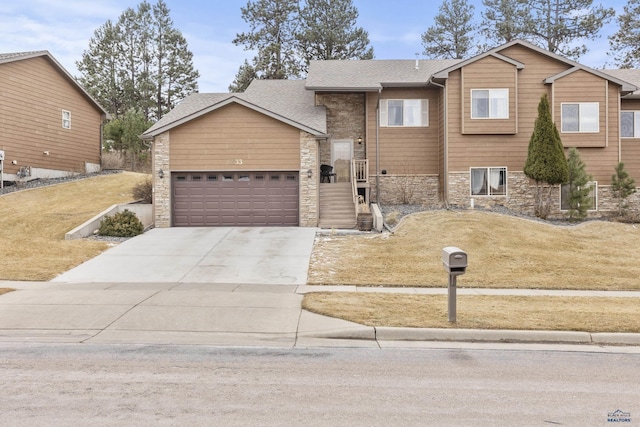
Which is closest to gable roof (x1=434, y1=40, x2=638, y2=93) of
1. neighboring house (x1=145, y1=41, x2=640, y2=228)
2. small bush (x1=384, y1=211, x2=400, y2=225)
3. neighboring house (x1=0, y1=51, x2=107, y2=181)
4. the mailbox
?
neighboring house (x1=145, y1=41, x2=640, y2=228)

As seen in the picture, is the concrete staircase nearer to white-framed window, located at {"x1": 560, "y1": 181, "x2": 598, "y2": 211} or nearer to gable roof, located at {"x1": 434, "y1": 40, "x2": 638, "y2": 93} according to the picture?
gable roof, located at {"x1": 434, "y1": 40, "x2": 638, "y2": 93}

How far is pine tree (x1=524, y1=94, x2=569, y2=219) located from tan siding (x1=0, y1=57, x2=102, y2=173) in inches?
1012

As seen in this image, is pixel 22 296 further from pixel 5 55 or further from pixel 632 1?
pixel 632 1

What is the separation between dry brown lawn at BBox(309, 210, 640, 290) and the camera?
12.8 metres

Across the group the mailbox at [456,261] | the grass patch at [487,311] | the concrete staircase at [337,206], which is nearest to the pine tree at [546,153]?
the concrete staircase at [337,206]

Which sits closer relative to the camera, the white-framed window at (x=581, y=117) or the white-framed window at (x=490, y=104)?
A: the white-framed window at (x=490, y=104)

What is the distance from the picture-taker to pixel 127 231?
62.1 feet

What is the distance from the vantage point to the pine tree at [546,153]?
70.2ft

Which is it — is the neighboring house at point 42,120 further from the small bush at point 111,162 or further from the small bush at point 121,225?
the small bush at point 121,225

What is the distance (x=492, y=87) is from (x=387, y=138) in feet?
18.0

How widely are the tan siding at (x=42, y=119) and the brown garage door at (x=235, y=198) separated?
1100 cm

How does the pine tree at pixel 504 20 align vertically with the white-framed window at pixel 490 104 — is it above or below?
above

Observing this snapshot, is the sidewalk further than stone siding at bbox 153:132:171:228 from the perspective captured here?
No

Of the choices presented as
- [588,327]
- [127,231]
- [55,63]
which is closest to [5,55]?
[55,63]
